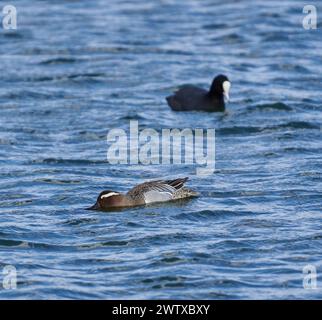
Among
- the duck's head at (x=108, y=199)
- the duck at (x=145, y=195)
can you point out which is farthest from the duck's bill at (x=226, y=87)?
the duck's head at (x=108, y=199)

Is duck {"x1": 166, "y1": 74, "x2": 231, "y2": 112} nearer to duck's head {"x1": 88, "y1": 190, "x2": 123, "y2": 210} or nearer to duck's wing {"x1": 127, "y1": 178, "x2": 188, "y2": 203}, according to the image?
duck's wing {"x1": 127, "y1": 178, "x2": 188, "y2": 203}

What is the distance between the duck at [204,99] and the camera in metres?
22.6

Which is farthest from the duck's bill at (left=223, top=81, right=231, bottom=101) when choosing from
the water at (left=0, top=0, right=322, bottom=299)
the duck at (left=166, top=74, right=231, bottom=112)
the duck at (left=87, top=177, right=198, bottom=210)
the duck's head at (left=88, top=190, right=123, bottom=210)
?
the duck's head at (left=88, top=190, right=123, bottom=210)

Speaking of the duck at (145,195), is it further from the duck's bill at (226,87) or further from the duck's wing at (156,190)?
the duck's bill at (226,87)

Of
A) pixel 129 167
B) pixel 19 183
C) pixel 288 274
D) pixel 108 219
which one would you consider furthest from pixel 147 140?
pixel 288 274

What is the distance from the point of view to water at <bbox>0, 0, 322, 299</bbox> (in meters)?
14.5

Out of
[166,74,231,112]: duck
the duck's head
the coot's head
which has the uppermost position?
the coot's head

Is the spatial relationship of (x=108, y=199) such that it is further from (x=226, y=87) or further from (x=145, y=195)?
(x=226, y=87)

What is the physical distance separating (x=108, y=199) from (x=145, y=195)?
0.50 meters

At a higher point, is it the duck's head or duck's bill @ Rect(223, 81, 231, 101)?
duck's bill @ Rect(223, 81, 231, 101)

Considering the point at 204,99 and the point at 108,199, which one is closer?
the point at 108,199

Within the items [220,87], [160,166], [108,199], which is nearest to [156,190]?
[108,199]

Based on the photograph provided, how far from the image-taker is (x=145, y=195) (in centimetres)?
1658

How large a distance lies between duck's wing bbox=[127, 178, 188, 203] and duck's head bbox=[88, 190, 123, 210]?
23 cm
